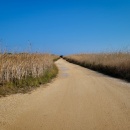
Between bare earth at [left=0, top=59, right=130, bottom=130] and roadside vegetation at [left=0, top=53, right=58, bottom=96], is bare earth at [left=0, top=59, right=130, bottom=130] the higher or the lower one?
the lower one

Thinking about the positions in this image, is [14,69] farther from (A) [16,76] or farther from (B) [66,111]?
(B) [66,111]

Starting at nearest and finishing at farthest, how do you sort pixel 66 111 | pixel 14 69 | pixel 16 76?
pixel 66 111
pixel 14 69
pixel 16 76

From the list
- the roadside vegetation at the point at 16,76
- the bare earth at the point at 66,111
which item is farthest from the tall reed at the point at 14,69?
the bare earth at the point at 66,111

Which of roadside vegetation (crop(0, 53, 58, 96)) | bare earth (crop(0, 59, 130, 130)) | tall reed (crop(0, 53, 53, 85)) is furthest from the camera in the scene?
tall reed (crop(0, 53, 53, 85))

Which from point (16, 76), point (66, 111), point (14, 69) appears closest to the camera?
point (66, 111)

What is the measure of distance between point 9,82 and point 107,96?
4.38m

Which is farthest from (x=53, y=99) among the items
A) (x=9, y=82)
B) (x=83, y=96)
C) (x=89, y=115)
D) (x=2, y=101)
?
(x=9, y=82)

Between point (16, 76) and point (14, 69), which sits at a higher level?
point (14, 69)

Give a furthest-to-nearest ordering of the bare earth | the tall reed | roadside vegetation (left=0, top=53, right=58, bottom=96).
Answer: the tall reed, roadside vegetation (left=0, top=53, right=58, bottom=96), the bare earth

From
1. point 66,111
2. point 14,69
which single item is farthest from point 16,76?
point 66,111

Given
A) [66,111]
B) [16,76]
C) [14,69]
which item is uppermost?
[14,69]

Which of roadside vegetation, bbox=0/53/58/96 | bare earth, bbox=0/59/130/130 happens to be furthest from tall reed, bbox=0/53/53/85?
bare earth, bbox=0/59/130/130

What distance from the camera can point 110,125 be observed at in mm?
5574

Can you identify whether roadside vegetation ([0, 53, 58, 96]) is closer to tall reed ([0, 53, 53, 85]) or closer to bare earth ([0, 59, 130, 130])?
tall reed ([0, 53, 53, 85])
